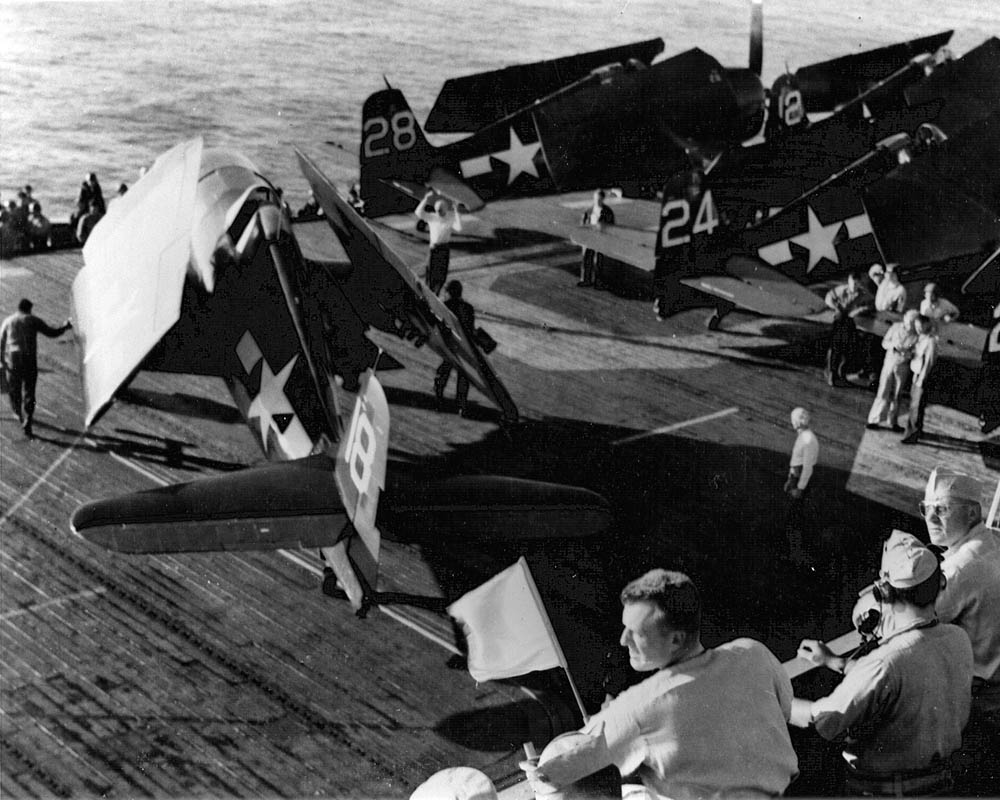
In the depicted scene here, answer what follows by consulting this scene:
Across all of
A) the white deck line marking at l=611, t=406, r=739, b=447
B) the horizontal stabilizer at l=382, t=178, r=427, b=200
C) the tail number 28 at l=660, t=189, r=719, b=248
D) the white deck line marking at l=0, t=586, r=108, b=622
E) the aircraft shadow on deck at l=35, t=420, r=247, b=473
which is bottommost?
the white deck line marking at l=0, t=586, r=108, b=622

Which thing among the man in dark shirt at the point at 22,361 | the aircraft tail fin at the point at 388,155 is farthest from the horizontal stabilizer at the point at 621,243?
the man in dark shirt at the point at 22,361

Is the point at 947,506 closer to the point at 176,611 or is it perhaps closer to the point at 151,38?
the point at 176,611

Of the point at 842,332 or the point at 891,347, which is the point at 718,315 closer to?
the point at 842,332

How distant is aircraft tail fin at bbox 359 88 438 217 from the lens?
61.0 ft

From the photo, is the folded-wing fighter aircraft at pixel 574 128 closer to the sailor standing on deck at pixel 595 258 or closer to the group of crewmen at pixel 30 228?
the sailor standing on deck at pixel 595 258

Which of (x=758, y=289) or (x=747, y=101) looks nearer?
(x=758, y=289)

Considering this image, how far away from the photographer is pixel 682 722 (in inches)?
123

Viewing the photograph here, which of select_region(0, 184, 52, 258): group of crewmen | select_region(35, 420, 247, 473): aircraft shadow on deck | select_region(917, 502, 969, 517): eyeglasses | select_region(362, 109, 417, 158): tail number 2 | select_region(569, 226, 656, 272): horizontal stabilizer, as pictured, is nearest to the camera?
select_region(917, 502, 969, 517): eyeglasses

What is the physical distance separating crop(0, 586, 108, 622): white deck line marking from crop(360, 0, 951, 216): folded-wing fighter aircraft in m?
10.7

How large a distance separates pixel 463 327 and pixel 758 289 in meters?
4.87

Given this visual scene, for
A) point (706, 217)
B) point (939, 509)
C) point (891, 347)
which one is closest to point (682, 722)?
point (939, 509)

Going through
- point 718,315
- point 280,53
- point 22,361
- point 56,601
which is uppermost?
point 280,53

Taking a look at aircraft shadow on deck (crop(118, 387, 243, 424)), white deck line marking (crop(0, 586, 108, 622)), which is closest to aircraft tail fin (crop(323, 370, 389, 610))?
white deck line marking (crop(0, 586, 108, 622))

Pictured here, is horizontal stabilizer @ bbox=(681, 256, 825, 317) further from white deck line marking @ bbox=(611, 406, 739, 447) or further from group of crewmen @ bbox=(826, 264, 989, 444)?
white deck line marking @ bbox=(611, 406, 739, 447)
